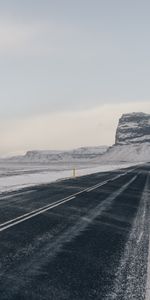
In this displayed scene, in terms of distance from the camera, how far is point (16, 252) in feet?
23.0

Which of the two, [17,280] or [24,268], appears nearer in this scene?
[17,280]

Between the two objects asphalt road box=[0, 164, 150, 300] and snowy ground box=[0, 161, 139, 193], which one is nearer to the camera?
asphalt road box=[0, 164, 150, 300]

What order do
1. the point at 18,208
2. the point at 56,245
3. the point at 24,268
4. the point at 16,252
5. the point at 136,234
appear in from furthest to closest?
1. the point at 18,208
2. the point at 136,234
3. the point at 56,245
4. the point at 16,252
5. the point at 24,268

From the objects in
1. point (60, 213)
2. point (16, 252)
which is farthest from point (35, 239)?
point (60, 213)

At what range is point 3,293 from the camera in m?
4.79

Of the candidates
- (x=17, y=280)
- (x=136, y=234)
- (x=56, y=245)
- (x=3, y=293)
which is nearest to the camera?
(x=3, y=293)

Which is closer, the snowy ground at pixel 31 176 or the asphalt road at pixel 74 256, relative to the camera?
the asphalt road at pixel 74 256

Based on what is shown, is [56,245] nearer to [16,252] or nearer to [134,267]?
[16,252]

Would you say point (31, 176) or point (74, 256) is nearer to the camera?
point (74, 256)

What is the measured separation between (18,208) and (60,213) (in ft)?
6.02

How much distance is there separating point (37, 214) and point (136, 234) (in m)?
3.81

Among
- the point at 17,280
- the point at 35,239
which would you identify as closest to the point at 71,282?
the point at 17,280

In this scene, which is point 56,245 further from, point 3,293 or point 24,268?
point 3,293

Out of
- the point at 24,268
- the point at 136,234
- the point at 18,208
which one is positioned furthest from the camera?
the point at 18,208
